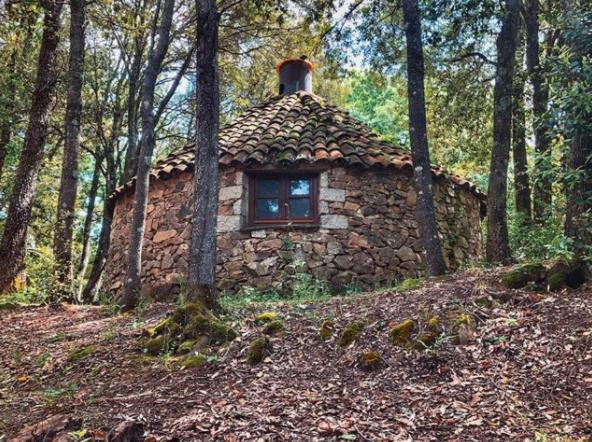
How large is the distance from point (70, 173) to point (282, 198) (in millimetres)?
3655

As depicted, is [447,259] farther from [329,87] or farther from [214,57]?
[329,87]

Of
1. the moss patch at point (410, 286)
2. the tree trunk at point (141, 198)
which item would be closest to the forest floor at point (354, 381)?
the moss patch at point (410, 286)

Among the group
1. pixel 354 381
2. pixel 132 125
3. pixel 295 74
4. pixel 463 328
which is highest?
pixel 295 74

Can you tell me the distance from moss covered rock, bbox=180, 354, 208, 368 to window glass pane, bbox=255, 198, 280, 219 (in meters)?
4.63

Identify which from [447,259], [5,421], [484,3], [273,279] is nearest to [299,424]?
[5,421]

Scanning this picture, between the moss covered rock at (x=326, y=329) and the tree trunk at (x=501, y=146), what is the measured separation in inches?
149

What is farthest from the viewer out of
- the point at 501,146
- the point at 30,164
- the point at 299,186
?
the point at 30,164

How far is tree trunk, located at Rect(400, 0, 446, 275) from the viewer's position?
272 inches

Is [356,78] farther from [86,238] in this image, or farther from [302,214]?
[86,238]

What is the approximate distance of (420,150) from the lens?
714cm

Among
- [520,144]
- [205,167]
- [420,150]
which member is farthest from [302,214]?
[520,144]

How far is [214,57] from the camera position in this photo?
578 centimetres

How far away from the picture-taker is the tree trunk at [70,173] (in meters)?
8.14

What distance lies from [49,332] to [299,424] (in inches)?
178
